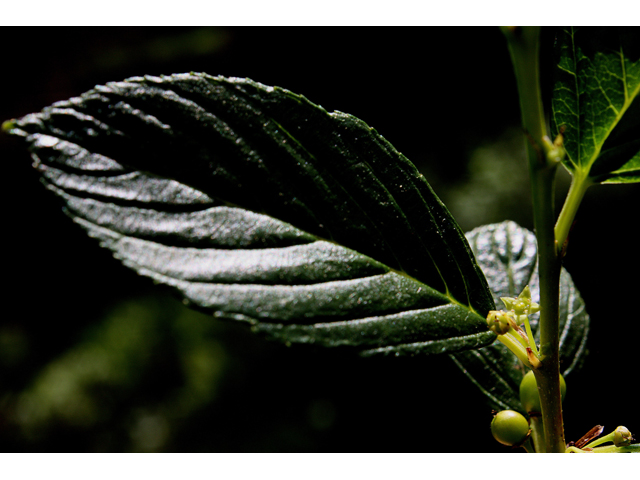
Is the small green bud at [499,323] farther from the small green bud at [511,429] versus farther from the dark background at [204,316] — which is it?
the dark background at [204,316]

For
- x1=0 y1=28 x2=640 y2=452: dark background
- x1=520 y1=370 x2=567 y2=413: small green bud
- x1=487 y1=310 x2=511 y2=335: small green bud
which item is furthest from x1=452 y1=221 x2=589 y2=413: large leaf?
x1=0 y1=28 x2=640 y2=452: dark background

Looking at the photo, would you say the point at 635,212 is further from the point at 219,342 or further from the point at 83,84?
the point at 83,84

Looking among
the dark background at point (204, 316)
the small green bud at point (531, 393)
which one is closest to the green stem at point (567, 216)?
the small green bud at point (531, 393)

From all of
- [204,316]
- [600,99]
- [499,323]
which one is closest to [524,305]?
[499,323]

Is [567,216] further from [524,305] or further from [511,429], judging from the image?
[511,429]

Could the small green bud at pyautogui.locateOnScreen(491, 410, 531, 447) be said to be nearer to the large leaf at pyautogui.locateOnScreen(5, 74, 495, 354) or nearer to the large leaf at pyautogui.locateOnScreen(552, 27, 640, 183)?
the large leaf at pyautogui.locateOnScreen(5, 74, 495, 354)
